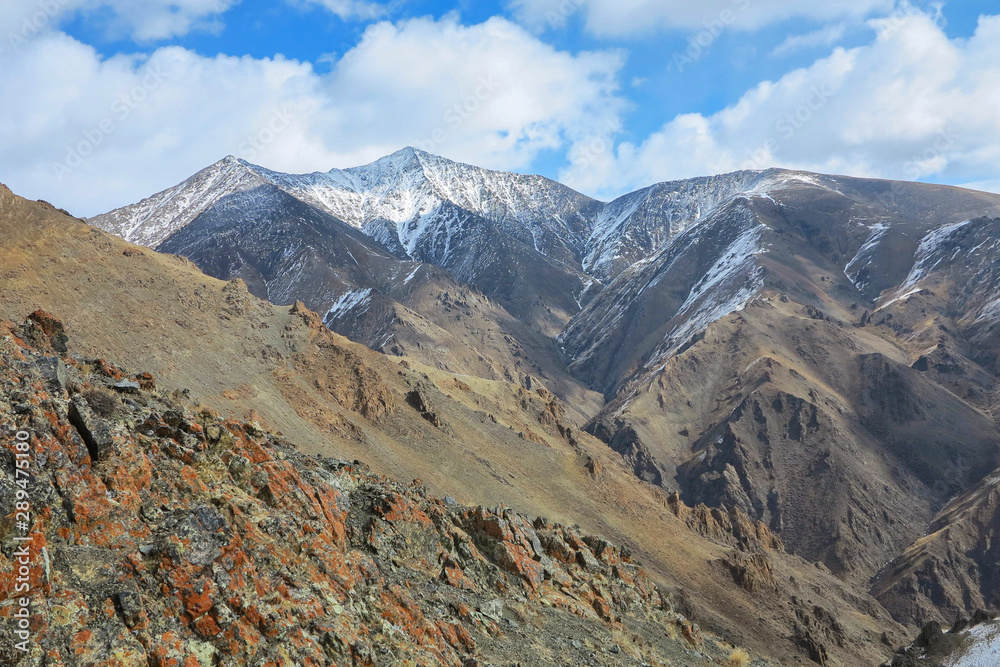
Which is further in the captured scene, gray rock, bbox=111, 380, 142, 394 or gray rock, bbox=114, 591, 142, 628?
gray rock, bbox=111, 380, 142, 394

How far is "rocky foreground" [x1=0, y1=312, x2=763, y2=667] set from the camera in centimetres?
1155

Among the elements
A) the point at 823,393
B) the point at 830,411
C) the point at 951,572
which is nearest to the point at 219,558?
the point at 951,572

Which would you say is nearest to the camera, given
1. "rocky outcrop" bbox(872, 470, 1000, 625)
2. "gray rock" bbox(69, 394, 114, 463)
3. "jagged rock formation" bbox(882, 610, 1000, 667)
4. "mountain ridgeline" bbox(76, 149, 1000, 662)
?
"gray rock" bbox(69, 394, 114, 463)

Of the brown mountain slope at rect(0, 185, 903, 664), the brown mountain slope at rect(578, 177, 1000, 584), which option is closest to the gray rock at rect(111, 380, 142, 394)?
the brown mountain slope at rect(0, 185, 903, 664)

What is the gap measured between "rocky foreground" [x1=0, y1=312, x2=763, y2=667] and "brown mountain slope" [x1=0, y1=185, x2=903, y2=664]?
97.4 feet

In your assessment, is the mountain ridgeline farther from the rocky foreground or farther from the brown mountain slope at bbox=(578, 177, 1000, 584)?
the rocky foreground

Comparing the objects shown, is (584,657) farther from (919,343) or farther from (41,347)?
(919,343)

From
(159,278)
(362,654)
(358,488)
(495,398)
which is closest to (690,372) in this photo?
(495,398)

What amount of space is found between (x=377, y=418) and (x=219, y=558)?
52.2 metres

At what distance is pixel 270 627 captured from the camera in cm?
1338

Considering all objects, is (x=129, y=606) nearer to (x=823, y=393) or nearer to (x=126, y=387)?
(x=126, y=387)

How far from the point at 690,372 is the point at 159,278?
100276mm

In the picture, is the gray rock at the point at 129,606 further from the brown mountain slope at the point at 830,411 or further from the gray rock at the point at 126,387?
the brown mountain slope at the point at 830,411

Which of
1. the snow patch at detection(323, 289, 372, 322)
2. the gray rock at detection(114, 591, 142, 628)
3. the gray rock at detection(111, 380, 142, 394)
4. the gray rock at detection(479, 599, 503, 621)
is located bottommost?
the gray rock at detection(479, 599, 503, 621)
